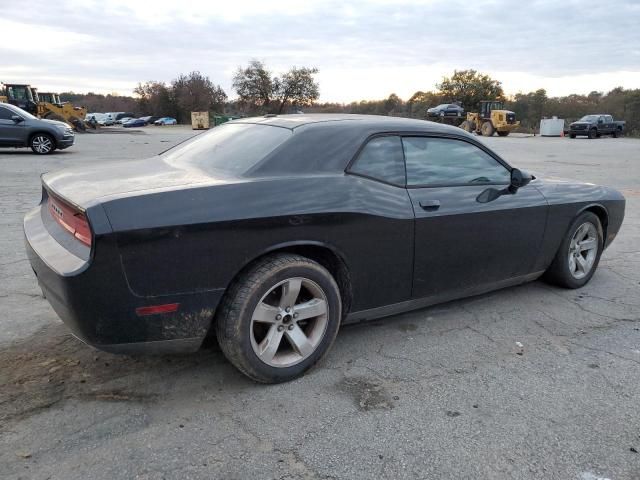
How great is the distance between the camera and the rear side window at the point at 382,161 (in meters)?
3.17

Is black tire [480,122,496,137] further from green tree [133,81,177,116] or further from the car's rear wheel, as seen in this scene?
green tree [133,81,177,116]

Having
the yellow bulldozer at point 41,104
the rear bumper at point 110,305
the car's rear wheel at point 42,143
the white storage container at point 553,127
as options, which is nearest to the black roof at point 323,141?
the rear bumper at point 110,305

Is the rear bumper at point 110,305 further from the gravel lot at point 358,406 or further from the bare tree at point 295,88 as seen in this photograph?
the bare tree at point 295,88

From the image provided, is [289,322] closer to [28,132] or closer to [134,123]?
[28,132]

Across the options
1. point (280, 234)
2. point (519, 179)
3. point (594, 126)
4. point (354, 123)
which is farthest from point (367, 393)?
point (594, 126)

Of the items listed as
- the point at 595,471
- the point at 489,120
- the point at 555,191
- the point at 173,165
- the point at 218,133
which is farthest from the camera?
the point at 489,120

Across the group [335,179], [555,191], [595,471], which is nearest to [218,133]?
[335,179]

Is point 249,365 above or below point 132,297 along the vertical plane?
below

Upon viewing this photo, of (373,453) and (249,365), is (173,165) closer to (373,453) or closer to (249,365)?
(249,365)

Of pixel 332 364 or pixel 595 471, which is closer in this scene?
pixel 595 471

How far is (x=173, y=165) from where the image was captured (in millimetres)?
3385

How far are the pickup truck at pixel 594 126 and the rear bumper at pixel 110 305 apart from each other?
38577mm

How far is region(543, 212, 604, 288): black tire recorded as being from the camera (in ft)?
14.1

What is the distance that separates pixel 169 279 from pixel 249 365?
653 millimetres
